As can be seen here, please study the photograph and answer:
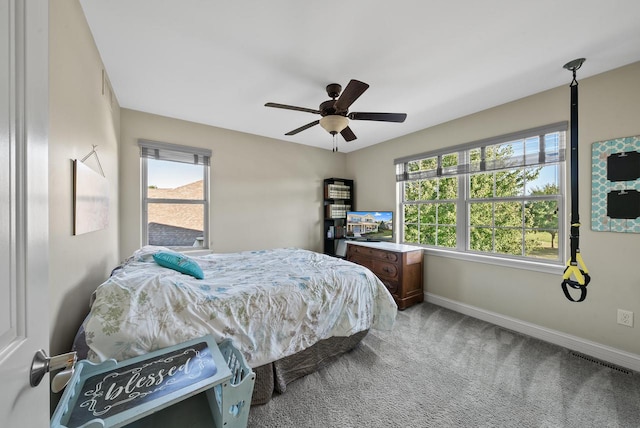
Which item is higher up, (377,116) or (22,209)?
(377,116)

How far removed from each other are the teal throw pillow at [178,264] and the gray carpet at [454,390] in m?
0.83

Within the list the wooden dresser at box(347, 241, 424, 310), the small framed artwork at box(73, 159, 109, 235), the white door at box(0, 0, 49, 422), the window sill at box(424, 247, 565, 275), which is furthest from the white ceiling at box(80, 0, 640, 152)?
the wooden dresser at box(347, 241, 424, 310)

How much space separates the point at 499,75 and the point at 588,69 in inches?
27.2

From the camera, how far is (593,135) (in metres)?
2.25

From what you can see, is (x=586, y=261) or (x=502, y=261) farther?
(x=502, y=261)

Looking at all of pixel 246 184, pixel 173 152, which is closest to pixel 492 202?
pixel 246 184

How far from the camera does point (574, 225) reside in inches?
83.0

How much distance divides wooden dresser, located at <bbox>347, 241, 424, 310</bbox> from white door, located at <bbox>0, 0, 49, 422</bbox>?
321cm

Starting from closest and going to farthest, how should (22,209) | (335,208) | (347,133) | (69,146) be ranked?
(22,209) → (69,146) → (347,133) → (335,208)

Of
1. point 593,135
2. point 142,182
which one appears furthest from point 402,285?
point 142,182

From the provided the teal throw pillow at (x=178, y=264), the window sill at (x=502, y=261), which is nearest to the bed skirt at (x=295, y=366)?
the teal throw pillow at (x=178, y=264)

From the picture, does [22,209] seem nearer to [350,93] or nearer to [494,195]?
[350,93]

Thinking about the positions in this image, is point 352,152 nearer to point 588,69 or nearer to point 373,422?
point 588,69

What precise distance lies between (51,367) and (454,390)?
2.23m
